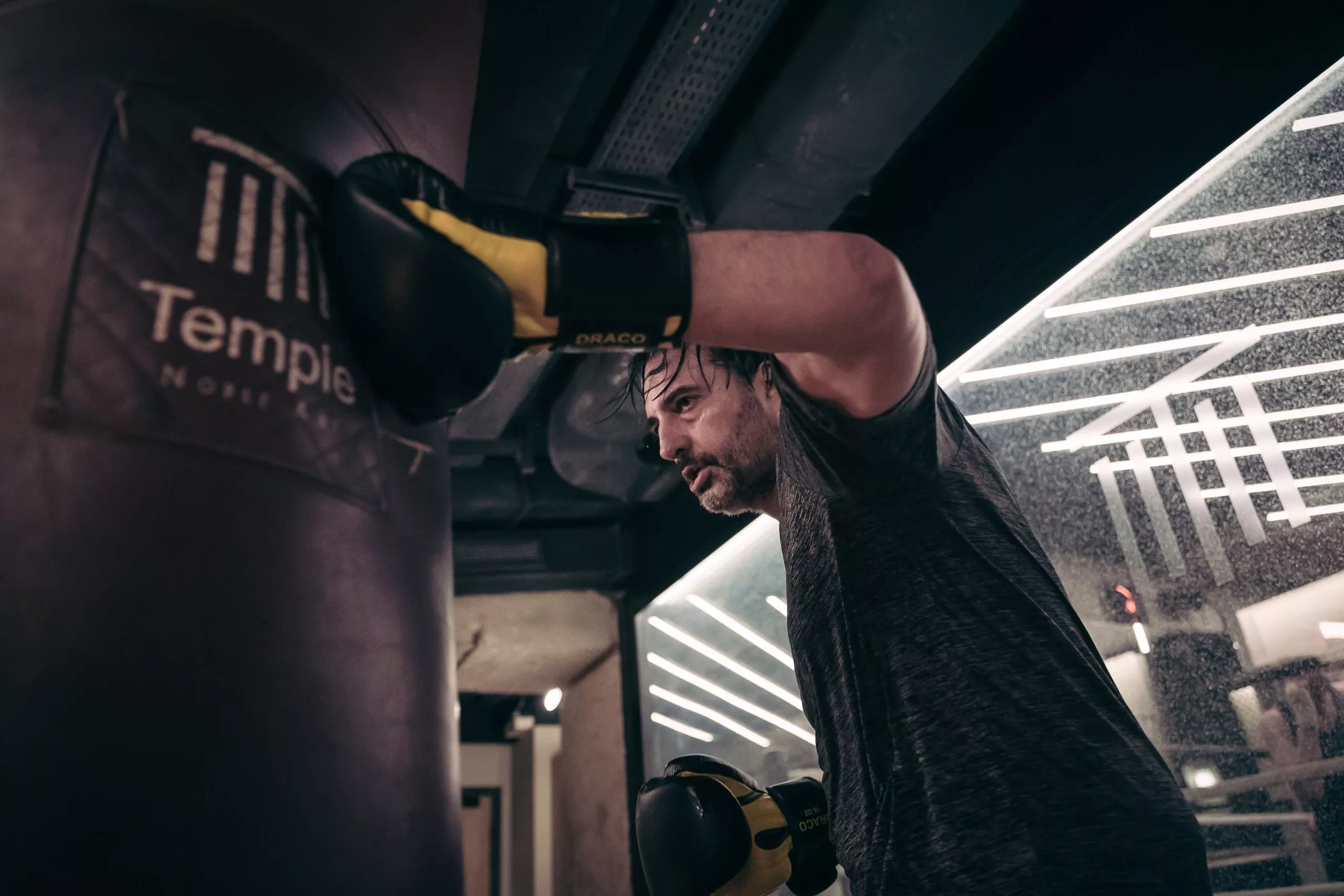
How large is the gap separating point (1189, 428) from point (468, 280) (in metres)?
1.70

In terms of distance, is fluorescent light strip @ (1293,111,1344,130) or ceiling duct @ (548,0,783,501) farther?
ceiling duct @ (548,0,783,501)

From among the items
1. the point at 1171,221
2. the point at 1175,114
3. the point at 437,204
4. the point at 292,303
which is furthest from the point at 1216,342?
the point at 292,303

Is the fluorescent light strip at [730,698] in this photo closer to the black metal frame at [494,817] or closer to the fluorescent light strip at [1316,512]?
the fluorescent light strip at [1316,512]

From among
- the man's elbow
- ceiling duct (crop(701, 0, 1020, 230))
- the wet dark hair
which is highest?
ceiling duct (crop(701, 0, 1020, 230))

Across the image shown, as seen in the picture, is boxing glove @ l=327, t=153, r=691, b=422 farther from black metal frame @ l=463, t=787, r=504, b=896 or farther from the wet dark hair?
black metal frame @ l=463, t=787, r=504, b=896

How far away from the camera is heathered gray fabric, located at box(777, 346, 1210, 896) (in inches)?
45.1

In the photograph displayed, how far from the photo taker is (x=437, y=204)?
0.78 m

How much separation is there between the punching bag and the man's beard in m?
1.11

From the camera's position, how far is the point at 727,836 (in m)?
1.89

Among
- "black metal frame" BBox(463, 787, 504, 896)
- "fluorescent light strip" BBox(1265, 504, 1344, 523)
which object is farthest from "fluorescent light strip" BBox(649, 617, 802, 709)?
"black metal frame" BBox(463, 787, 504, 896)

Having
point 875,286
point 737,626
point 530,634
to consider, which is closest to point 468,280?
point 875,286

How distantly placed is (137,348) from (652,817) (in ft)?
5.33

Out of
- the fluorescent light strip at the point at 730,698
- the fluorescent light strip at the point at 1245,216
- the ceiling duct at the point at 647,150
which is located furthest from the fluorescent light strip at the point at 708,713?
the fluorescent light strip at the point at 1245,216

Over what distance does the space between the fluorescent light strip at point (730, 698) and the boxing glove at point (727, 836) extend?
4.65ft
